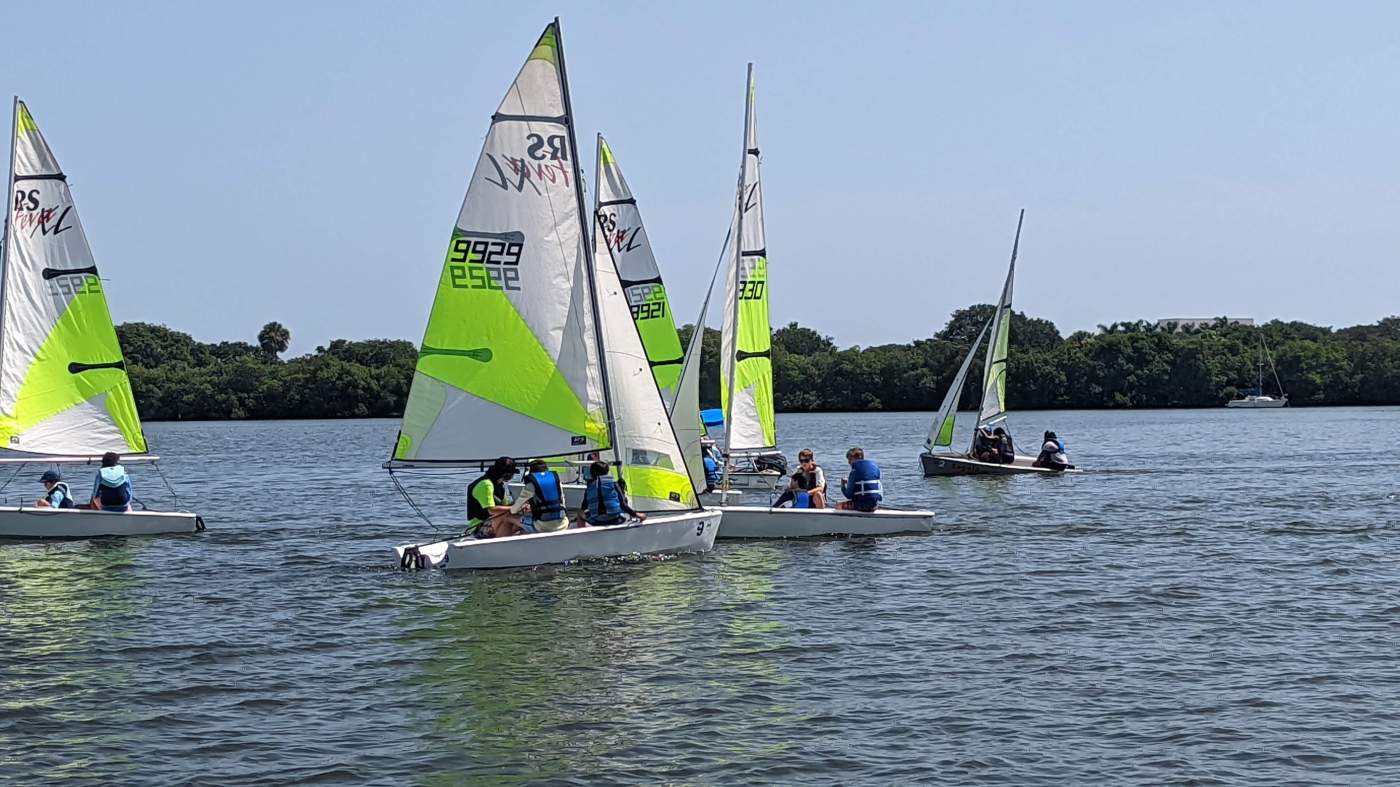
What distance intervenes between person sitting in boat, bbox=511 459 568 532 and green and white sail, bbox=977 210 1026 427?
23.7 metres

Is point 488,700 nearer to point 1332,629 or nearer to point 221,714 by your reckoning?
point 221,714

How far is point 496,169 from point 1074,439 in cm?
5778

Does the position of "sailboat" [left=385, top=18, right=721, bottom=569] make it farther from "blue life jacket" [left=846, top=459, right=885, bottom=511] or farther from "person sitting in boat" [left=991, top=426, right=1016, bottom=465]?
"person sitting in boat" [left=991, top=426, right=1016, bottom=465]

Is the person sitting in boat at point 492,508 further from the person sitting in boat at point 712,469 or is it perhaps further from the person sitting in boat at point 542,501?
the person sitting in boat at point 712,469

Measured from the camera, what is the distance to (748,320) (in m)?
32.3

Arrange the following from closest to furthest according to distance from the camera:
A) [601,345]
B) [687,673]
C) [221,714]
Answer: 1. [221,714]
2. [687,673]
3. [601,345]

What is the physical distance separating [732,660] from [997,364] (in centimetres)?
2959

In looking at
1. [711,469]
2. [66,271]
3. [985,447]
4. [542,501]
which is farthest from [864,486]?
[985,447]

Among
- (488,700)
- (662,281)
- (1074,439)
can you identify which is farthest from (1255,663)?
(1074,439)

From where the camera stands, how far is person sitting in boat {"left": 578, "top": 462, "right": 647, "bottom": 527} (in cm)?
2188

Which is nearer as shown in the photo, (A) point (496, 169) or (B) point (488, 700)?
(B) point (488, 700)

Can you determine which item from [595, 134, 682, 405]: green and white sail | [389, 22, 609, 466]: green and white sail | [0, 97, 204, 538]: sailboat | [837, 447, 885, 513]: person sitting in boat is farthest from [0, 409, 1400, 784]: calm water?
[595, 134, 682, 405]: green and white sail

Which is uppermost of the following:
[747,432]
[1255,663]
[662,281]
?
[662,281]

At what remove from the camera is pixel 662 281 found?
3278 centimetres
